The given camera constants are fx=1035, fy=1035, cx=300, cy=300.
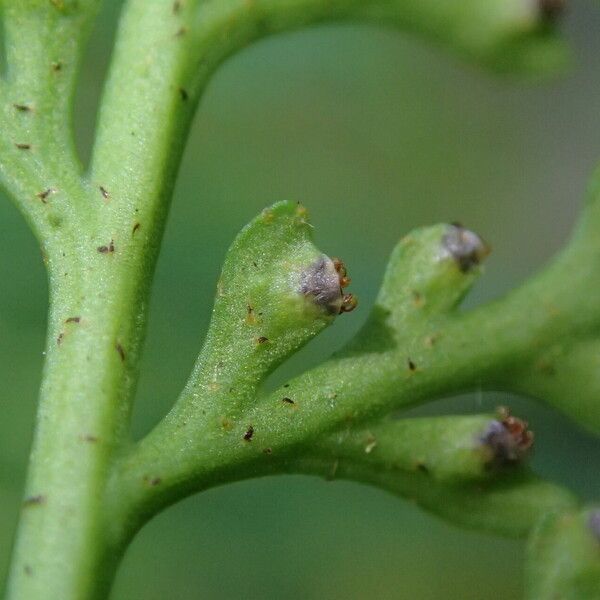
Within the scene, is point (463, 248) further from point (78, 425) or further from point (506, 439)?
point (78, 425)

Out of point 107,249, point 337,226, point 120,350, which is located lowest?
point 120,350

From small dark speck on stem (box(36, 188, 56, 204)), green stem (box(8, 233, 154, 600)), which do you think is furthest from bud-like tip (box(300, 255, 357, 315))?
small dark speck on stem (box(36, 188, 56, 204))

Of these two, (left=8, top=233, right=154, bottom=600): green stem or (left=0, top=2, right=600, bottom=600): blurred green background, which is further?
(left=0, top=2, right=600, bottom=600): blurred green background

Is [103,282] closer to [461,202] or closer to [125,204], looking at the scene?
[125,204]

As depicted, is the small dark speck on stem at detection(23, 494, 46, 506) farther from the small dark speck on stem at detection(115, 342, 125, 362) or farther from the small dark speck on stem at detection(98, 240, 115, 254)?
the small dark speck on stem at detection(98, 240, 115, 254)

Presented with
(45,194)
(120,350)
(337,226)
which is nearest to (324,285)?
(120,350)

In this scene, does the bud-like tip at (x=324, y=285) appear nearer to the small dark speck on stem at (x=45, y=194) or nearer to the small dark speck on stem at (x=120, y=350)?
the small dark speck on stem at (x=120, y=350)

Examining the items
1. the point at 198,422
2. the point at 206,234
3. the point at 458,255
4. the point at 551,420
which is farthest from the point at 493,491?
the point at 206,234

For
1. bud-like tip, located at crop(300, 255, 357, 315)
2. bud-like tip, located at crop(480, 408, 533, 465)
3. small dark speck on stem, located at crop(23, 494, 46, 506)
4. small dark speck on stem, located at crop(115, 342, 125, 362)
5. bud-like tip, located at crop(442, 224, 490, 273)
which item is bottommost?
small dark speck on stem, located at crop(23, 494, 46, 506)

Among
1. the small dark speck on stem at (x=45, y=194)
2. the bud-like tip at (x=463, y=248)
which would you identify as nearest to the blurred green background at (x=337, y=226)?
the bud-like tip at (x=463, y=248)
